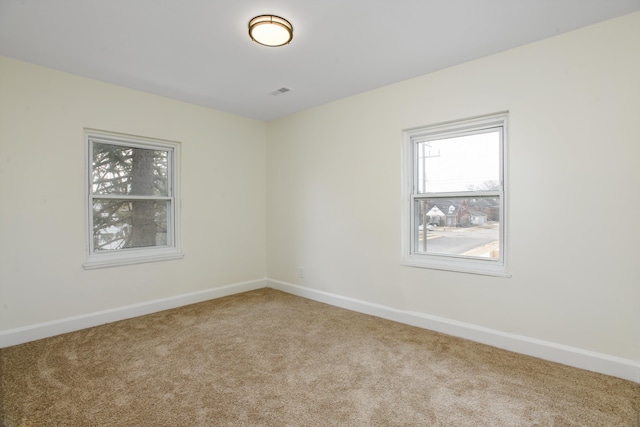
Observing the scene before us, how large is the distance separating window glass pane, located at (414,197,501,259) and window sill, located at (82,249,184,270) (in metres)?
2.92

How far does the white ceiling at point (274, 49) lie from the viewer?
2143 millimetres

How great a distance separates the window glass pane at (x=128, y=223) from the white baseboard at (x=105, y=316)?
0.69m

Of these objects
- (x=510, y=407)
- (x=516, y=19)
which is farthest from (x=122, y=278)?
(x=516, y=19)

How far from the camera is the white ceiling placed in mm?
2143

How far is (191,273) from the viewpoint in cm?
410

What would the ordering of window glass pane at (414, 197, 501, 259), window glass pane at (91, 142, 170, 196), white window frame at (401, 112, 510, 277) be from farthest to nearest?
window glass pane at (91, 142, 170, 196), window glass pane at (414, 197, 501, 259), white window frame at (401, 112, 510, 277)

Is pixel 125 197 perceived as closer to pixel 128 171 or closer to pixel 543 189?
pixel 128 171

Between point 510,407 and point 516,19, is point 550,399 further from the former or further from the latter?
point 516,19

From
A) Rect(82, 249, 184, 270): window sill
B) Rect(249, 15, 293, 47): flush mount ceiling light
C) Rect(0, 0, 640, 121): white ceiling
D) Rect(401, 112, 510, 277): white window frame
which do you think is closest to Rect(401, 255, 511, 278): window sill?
Rect(401, 112, 510, 277): white window frame

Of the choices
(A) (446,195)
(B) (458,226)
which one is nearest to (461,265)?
(B) (458,226)

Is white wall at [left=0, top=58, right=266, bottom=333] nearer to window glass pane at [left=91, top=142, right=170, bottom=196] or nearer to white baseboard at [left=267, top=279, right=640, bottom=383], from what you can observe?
window glass pane at [left=91, top=142, right=170, bottom=196]

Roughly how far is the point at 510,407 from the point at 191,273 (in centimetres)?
357

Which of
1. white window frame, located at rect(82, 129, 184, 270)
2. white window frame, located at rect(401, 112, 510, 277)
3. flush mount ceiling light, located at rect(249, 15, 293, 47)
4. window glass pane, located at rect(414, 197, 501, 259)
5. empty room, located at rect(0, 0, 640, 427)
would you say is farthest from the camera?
white window frame, located at rect(82, 129, 184, 270)

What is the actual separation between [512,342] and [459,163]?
167 centimetres
